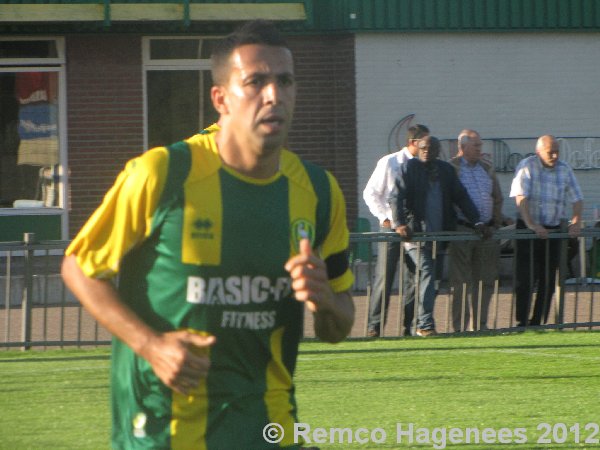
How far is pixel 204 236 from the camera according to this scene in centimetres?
350

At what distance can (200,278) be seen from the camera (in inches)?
138

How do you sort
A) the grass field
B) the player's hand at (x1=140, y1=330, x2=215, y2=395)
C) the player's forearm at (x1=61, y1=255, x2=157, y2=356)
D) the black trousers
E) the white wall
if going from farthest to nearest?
the white wall < the black trousers < the grass field < the player's forearm at (x1=61, y1=255, x2=157, y2=356) < the player's hand at (x1=140, y1=330, x2=215, y2=395)

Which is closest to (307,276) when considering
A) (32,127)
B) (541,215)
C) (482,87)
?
(541,215)

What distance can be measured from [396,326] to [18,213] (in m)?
7.78

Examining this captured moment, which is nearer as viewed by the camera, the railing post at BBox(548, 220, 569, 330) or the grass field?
the grass field

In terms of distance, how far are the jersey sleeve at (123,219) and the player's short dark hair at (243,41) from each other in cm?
35

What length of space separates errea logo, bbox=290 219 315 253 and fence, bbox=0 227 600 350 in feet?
26.5

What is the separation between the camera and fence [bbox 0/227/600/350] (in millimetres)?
11570

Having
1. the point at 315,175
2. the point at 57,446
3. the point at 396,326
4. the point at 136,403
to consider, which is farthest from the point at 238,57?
the point at 396,326

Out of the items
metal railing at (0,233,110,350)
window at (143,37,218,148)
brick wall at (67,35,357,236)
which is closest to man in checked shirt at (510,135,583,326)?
metal railing at (0,233,110,350)

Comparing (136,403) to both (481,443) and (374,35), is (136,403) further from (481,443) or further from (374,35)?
(374,35)

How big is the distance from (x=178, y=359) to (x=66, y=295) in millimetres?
8646

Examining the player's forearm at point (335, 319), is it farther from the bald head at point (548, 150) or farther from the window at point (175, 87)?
the window at point (175, 87)

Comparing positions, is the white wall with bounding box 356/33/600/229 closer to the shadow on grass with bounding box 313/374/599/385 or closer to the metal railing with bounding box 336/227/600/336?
the metal railing with bounding box 336/227/600/336
